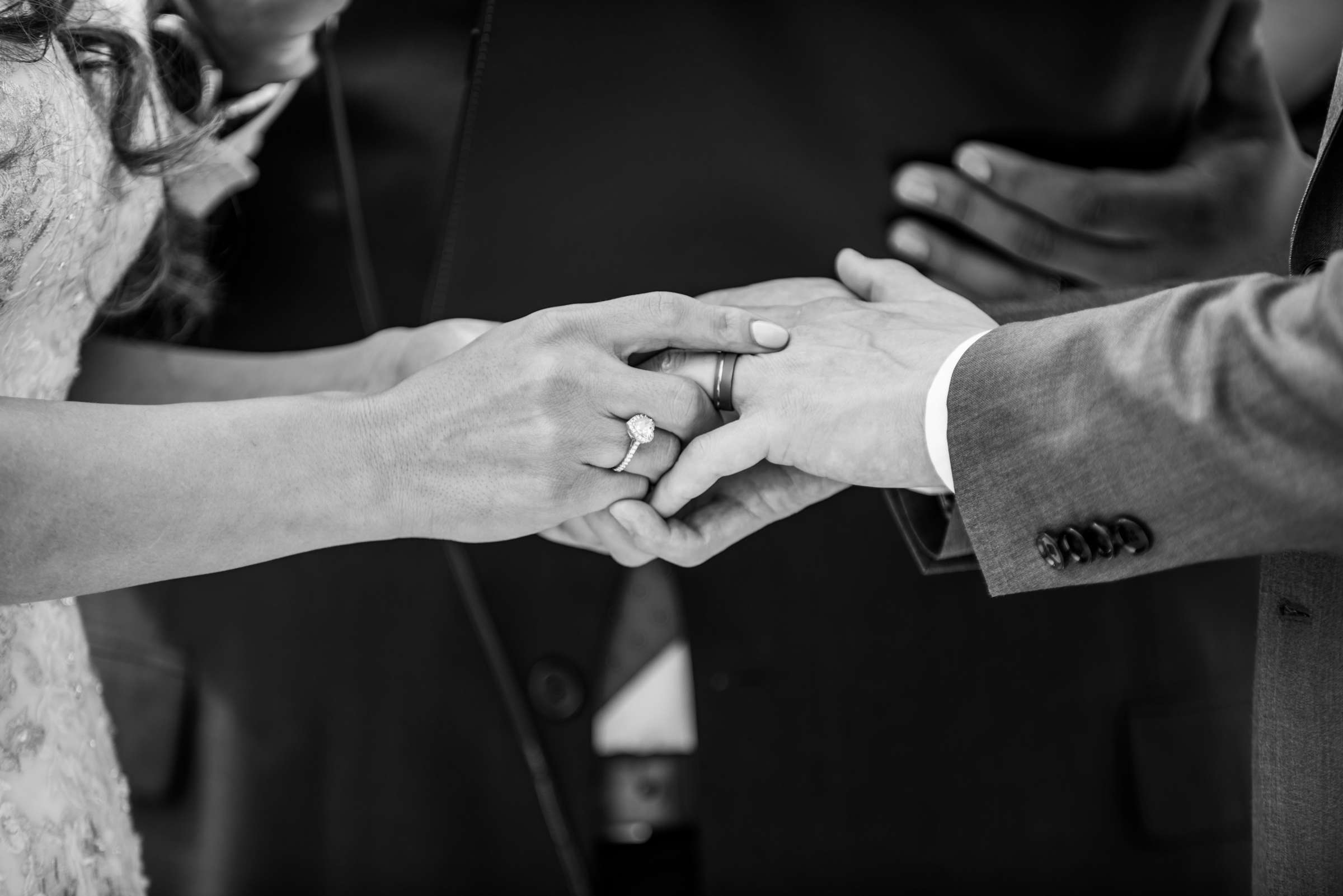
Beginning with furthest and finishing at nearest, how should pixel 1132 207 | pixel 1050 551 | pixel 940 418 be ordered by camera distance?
1. pixel 1132 207
2. pixel 940 418
3. pixel 1050 551

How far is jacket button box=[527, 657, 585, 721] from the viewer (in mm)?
1571

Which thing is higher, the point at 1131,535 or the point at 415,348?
the point at 415,348

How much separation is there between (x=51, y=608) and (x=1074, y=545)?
1135 mm

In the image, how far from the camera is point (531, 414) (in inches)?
44.4

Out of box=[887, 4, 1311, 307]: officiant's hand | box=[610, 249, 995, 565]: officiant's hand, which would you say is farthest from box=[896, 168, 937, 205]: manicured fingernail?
box=[610, 249, 995, 565]: officiant's hand

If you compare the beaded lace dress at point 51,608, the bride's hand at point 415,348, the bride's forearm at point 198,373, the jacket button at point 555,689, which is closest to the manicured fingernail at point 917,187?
the bride's hand at point 415,348

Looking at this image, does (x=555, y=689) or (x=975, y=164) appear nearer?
(x=975, y=164)

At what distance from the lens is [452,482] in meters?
1.14

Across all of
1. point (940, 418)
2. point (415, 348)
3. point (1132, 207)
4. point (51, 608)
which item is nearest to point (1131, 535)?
point (940, 418)

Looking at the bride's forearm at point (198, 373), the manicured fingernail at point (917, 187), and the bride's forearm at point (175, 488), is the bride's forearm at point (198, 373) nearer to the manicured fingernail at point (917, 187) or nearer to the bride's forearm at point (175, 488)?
the bride's forearm at point (175, 488)

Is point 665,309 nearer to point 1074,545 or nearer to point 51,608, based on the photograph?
point 1074,545

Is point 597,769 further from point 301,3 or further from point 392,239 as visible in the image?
point 301,3

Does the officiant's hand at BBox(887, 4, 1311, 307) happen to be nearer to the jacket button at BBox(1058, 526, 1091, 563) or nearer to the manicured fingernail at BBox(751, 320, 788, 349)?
the manicured fingernail at BBox(751, 320, 788, 349)

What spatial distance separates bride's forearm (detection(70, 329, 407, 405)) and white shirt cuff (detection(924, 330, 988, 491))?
738mm
